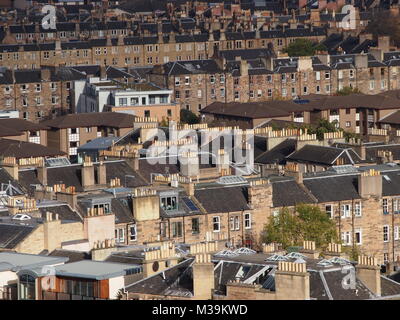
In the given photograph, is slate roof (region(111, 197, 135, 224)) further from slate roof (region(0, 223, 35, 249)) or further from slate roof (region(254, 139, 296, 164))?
slate roof (region(254, 139, 296, 164))

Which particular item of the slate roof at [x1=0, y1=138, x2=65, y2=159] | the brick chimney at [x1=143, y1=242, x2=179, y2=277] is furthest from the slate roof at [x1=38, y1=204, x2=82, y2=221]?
the slate roof at [x1=0, y1=138, x2=65, y2=159]

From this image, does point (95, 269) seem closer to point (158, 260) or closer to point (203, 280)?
point (158, 260)

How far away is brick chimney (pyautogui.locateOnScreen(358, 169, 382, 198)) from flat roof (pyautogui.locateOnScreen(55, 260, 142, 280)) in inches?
907

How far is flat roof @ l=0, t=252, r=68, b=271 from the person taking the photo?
48.2 meters

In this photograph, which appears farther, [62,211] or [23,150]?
[23,150]

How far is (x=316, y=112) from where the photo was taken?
411ft

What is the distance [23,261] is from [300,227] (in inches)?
658

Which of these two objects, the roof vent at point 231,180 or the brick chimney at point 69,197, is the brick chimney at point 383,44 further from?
the brick chimney at point 69,197

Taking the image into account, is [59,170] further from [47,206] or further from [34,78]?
[34,78]

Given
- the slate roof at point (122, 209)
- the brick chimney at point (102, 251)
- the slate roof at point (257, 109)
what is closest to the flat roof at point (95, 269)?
the brick chimney at point (102, 251)

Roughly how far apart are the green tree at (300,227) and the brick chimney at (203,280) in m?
15.7

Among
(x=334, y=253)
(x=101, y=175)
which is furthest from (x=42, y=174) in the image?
(x=334, y=253)

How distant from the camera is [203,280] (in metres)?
45.6

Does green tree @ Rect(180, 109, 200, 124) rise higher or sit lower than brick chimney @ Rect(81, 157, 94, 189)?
→ lower
